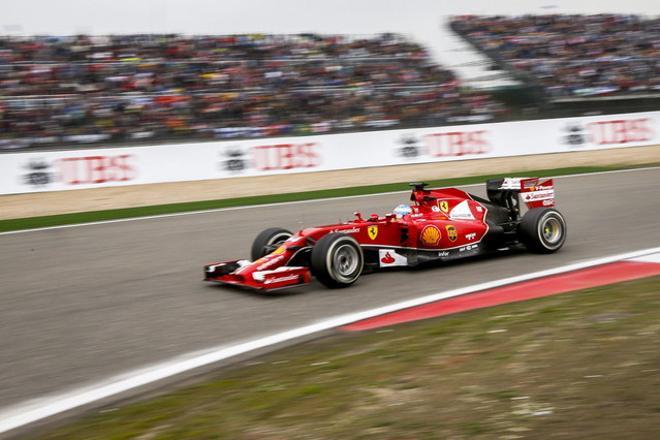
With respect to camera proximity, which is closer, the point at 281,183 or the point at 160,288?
the point at 160,288

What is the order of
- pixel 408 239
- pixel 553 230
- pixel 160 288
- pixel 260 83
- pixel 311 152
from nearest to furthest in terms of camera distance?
pixel 160 288
pixel 408 239
pixel 553 230
pixel 311 152
pixel 260 83

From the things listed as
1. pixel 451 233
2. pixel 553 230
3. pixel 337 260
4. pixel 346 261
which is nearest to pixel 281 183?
pixel 553 230

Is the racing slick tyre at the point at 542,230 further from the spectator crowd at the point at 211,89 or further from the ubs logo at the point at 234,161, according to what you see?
the spectator crowd at the point at 211,89

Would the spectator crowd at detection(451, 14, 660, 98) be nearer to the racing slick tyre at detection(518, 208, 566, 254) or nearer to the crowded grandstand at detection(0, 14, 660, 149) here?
the crowded grandstand at detection(0, 14, 660, 149)

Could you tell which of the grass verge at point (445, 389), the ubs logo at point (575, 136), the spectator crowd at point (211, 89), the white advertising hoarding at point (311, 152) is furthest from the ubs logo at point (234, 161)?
the grass verge at point (445, 389)

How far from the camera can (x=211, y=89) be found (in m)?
22.5

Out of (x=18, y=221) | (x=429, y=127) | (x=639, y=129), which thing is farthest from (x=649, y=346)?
(x=639, y=129)

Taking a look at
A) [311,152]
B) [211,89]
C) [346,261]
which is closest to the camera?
[346,261]

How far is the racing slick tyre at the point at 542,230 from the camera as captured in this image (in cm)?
891

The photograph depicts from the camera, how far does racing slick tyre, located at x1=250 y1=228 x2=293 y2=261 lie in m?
8.39

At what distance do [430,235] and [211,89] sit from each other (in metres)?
15.3

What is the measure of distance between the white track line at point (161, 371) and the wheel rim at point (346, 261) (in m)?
0.84

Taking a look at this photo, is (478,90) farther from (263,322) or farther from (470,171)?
(263,322)

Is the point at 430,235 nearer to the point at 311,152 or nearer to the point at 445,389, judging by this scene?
the point at 445,389
